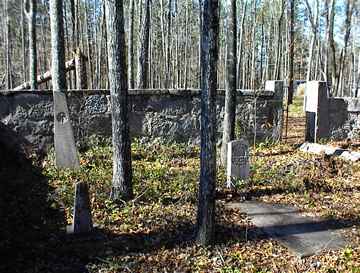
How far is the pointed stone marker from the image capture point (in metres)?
8.67

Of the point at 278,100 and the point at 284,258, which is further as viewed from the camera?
the point at 278,100

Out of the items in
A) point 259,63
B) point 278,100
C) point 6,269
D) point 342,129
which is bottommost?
point 6,269

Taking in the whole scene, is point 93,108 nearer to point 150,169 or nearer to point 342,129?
point 150,169

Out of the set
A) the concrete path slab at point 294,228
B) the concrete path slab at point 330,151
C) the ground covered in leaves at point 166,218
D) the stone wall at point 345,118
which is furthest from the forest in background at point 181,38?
the concrete path slab at point 294,228

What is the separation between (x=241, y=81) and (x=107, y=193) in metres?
32.8

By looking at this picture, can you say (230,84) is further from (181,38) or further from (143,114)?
(181,38)

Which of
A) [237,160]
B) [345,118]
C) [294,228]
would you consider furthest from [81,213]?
[345,118]

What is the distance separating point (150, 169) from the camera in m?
8.70

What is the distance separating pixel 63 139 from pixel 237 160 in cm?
383

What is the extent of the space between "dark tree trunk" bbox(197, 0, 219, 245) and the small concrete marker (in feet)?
5.06

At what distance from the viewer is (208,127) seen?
4887mm

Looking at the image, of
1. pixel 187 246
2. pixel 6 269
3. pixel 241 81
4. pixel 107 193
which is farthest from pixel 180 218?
pixel 241 81

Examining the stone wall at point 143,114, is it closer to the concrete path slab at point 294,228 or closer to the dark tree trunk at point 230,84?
the dark tree trunk at point 230,84

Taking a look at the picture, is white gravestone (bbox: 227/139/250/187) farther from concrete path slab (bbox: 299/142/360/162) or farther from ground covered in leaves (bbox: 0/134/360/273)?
concrete path slab (bbox: 299/142/360/162)
